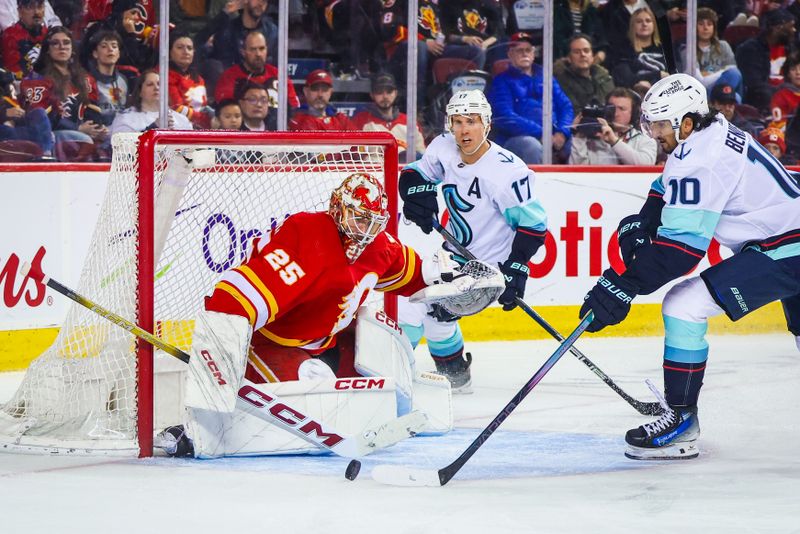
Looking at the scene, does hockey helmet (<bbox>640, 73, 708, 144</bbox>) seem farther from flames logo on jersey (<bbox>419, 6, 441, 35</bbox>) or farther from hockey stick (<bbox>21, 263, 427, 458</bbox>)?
flames logo on jersey (<bbox>419, 6, 441, 35</bbox>)

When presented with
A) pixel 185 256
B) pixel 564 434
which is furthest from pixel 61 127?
pixel 564 434

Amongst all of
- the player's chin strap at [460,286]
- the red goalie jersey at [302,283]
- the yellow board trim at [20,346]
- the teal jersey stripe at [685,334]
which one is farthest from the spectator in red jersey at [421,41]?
the teal jersey stripe at [685,334]

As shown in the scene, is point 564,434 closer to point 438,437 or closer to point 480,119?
point 438,437

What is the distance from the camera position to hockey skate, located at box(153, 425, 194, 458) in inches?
136

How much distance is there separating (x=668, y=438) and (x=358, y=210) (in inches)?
40.8

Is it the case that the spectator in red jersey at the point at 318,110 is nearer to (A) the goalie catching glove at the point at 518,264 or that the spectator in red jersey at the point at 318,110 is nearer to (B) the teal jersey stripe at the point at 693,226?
(A) the goalie catching glove at the point at 518,264

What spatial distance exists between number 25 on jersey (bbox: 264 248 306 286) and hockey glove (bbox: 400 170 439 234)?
124 centimetres

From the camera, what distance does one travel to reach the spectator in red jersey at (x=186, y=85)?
5.72 metres

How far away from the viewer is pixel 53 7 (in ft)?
18.0

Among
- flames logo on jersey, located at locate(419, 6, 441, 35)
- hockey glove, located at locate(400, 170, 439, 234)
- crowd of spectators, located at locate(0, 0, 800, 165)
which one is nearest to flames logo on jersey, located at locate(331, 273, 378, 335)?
hockey glove, located at locate(400, 170, 439, 234)

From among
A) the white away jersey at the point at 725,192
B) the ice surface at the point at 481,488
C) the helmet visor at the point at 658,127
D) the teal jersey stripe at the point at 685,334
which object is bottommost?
the ice surface at the point at 481,488

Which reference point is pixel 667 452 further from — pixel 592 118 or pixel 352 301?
pixel 592 118

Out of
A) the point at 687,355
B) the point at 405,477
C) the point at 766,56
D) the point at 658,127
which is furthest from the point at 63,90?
the point at 766,56

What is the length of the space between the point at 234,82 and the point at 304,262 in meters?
2.65
